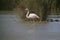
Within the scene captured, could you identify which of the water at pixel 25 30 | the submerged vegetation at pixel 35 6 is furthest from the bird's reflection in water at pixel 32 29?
the submerged vegetation at pixel 35 6

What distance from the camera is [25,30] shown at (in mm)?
1575

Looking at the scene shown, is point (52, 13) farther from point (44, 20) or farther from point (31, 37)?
point (31, 37)

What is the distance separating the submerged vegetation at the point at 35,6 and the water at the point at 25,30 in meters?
0.08

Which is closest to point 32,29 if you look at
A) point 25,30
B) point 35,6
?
point 25,30

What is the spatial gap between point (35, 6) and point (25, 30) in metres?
0.27

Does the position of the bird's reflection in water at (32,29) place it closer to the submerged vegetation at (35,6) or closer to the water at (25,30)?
the water at (25,30)

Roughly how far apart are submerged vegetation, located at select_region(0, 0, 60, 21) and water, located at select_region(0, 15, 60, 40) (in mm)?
85

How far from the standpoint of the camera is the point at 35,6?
158 cm

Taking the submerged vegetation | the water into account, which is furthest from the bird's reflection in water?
the submerged vegetation

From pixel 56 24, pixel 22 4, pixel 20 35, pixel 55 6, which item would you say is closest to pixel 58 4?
pixel 55 6

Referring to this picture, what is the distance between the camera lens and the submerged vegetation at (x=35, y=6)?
5.14 feet

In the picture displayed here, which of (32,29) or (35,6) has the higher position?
(35,6)

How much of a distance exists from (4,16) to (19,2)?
209 mm

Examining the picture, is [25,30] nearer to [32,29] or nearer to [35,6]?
[32,29]
